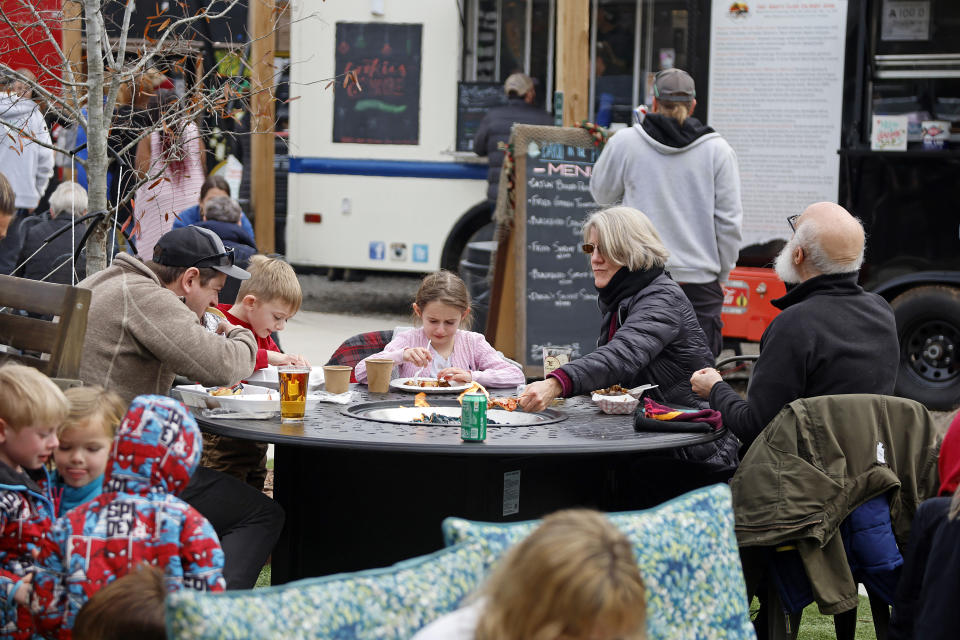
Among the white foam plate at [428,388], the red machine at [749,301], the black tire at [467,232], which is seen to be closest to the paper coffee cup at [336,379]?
the white foam plate at [428,388]

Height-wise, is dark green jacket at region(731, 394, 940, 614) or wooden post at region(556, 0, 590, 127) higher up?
wooden post at region(556, 0, 590, 127)

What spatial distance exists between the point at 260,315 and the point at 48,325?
113cm

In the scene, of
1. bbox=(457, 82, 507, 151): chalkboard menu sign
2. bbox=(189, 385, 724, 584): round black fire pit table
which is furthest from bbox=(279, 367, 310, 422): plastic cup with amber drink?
bbox=(457, 82, 507, 151): chalkboard menu sign

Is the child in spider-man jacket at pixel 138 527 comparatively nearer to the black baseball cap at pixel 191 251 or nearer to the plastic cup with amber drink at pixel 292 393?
the plastic cup with amber drink at pixel 292 393

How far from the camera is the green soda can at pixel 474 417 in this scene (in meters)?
3.31

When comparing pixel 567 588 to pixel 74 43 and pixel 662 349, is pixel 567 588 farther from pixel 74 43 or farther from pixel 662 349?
pixel 74 43

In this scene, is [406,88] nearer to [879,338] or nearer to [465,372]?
[465,372]

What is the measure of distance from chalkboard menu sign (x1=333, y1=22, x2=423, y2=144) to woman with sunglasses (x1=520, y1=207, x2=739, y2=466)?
6149 mm

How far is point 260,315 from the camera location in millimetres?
4535

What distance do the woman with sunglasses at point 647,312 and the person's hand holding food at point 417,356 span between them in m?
0.66

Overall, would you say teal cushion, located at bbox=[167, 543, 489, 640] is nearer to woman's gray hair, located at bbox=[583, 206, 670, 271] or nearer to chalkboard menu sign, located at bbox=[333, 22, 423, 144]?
woman's gray hair, located at bbox=[583, 206, 670, 271]

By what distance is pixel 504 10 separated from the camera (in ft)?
33.4

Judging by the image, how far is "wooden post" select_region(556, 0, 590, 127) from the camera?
8.34 metres

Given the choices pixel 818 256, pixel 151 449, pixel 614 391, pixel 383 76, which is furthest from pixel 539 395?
pixel 383 76
